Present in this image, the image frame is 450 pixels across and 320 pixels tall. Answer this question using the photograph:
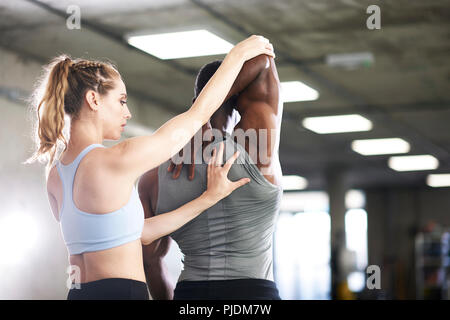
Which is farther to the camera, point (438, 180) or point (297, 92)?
point (438, 180)

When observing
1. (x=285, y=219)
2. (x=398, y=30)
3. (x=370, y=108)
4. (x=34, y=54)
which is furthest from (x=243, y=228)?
(x=285, y=219)

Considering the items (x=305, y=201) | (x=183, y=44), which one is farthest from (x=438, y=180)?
(x=183, y=44)

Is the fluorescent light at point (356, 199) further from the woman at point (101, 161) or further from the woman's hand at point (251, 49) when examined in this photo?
the woman at point (101, 161)

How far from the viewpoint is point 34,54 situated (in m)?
1.55

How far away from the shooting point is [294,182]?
8891mm

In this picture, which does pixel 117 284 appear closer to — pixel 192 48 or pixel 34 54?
pixel 34 54

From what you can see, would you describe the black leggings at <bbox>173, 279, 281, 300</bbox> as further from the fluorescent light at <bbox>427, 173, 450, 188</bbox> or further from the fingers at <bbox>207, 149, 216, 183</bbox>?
the fluorescent light at <bbox>427, 173, 450, 188</bbox>

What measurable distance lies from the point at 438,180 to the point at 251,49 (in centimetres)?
793

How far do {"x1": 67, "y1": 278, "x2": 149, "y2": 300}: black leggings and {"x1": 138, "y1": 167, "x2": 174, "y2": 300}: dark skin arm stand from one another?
15 cm

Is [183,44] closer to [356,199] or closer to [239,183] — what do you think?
[239,183]

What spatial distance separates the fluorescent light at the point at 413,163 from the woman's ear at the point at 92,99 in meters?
6.07
